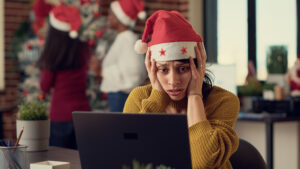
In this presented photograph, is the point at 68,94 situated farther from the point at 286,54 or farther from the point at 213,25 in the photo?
the point at 213,25

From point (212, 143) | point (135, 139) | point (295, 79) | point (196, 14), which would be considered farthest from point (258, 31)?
point (135, 139)

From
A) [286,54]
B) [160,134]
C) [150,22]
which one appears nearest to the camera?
[160,134]

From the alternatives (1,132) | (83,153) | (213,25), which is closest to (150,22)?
(83,153)

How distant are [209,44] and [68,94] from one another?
2371 millimetres

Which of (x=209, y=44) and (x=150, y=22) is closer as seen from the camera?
(x=150, y=22)

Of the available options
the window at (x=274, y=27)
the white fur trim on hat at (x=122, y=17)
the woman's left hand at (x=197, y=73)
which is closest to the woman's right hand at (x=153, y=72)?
the woman's left hand at (x=197, y=73)

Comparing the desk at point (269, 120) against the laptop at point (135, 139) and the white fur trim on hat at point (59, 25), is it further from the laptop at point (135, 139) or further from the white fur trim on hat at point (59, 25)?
the laptop at point (135, 139)

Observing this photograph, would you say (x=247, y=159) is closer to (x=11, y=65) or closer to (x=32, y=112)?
(x=32, y=112)

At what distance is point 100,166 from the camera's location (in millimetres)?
1360

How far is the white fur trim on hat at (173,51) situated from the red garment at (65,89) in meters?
2.18

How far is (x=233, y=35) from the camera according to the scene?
5570 mm

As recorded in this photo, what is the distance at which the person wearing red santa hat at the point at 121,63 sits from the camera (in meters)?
4.05

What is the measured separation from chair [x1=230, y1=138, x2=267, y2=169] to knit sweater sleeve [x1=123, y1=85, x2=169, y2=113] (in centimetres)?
35

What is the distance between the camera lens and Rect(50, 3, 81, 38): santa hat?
398cm
